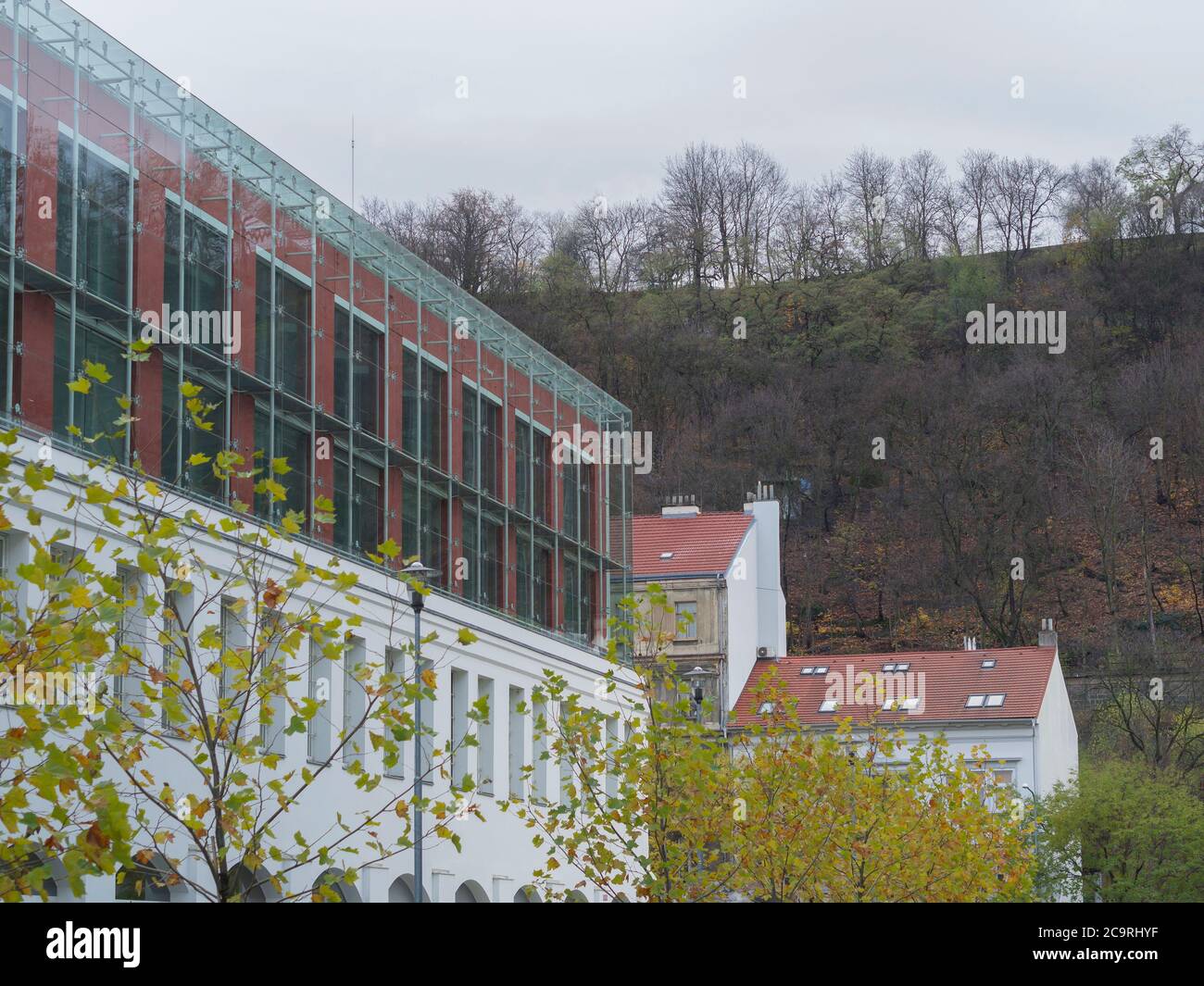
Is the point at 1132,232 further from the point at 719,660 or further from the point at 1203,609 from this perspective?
the point at 719,660

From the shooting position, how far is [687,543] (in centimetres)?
6278

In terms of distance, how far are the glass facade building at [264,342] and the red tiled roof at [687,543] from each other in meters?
17.2

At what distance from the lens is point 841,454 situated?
287ft

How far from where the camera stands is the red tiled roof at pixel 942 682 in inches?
2272

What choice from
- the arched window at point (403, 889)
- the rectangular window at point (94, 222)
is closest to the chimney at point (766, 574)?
the arched window at point (403, 889)

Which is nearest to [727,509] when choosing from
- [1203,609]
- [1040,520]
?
[1040,520]

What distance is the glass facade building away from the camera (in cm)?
2428

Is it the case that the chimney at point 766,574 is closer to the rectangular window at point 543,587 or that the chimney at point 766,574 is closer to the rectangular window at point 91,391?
the rectangular window at point 543,587

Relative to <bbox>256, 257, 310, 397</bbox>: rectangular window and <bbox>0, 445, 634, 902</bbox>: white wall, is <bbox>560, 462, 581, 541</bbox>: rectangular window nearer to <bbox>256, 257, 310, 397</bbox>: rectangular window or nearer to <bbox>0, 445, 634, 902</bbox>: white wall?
<bbox>0, 445, 634, 902</bbox>: white wall

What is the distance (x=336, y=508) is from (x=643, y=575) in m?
30.6

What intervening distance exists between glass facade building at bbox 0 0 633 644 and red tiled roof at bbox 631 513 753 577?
17.2 meters

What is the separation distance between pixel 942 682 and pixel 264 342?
3566cm

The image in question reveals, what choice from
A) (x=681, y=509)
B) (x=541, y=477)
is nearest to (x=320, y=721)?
(x=541, y=477)
